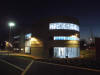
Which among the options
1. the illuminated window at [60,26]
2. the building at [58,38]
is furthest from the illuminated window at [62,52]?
the illuminated window at [60,26]

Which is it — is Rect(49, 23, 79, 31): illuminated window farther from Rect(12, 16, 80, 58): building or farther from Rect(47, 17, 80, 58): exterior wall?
Rect(47, 17, 80, 58): exterior wall

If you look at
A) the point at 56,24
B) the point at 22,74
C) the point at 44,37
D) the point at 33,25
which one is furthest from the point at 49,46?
the point at 22,74

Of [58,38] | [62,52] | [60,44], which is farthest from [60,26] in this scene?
[62,52]

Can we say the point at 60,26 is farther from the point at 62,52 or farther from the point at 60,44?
the point at 62,52

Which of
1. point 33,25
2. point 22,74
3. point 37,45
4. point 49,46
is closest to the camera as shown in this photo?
point 22,74

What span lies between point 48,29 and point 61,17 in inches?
189

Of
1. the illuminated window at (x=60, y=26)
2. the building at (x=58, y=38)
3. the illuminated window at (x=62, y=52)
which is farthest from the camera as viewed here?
the illuminated window at (x=60, y=26)

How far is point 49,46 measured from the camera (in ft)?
134

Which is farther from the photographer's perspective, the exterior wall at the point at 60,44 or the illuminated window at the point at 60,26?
the illuminated window at the point at 60,26

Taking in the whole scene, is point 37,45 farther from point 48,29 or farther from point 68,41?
point 68,41

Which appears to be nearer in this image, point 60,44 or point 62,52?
point 60,44

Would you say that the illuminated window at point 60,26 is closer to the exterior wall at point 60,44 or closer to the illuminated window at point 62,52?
the exterior wall at point 60,44

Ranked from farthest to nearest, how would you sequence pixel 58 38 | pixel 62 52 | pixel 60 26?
1. pixel 60 26
2. pixel 58 38
3. pixel 62 52

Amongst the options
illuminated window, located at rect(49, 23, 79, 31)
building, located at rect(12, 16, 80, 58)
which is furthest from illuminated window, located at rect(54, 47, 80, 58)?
illuminated window, located at rect(49, 23, 79, 31)
